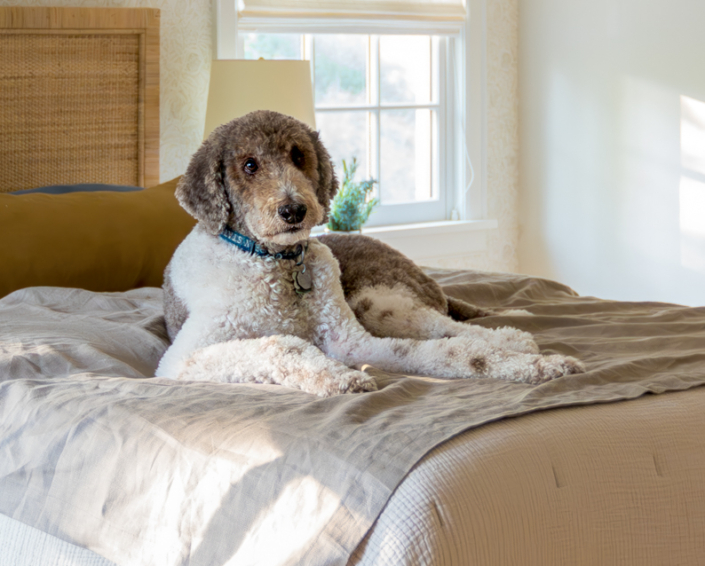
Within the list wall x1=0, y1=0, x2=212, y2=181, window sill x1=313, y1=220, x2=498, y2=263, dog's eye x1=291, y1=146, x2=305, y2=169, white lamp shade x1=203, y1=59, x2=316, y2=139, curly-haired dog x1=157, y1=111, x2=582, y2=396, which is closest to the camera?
curly-haired dog x1=157, y1=111, x2=582, y2=396

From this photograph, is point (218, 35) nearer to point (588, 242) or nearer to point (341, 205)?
point (341, 205)

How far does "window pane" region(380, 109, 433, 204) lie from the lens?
4.16 metres

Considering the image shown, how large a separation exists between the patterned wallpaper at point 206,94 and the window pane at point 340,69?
670 millimetres

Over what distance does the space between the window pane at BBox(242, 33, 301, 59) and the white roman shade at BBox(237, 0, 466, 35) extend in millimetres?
68

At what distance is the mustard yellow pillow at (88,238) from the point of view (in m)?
2.08

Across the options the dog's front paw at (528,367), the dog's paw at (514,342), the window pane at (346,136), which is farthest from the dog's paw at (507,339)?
the window pane at (346,136)

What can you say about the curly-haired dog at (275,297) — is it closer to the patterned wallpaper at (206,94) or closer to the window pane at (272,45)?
the patterned wallpaper at (206,94)

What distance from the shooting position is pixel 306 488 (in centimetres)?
102

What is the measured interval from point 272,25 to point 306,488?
3.03 metres

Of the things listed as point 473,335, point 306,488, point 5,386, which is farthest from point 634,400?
point 5,386

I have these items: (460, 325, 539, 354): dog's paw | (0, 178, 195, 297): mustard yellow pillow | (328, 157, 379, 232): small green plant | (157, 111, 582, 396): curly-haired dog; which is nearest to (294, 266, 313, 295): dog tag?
(157, 111, 582, 396): curly-haired dog

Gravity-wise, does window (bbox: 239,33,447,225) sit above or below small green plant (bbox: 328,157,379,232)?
above

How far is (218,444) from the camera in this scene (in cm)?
114

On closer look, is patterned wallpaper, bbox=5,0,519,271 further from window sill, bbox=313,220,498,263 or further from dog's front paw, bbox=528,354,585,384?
dog's front paw, bbox=528,354,585,384
